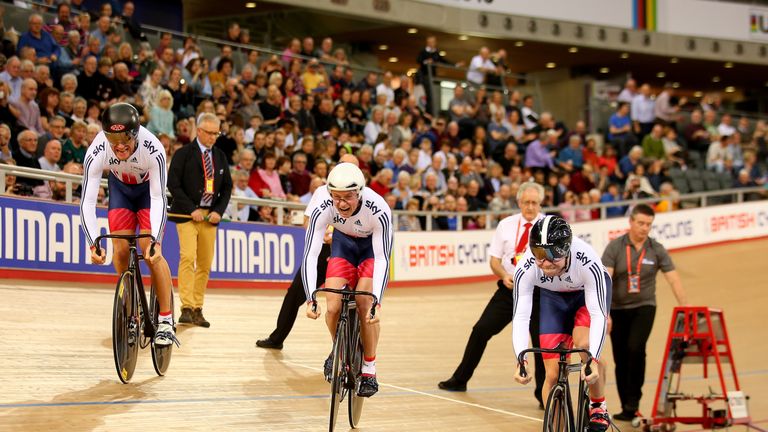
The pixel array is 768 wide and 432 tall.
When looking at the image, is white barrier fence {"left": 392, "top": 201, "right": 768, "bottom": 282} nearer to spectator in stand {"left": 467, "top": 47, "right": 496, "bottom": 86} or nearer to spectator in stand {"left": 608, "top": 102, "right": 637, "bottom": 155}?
spectator in stand {"left": 608, "top": 102, "right": 637, "bottom": 155}

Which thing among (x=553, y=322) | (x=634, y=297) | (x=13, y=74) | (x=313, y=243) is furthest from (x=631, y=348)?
(x=13, y=74)

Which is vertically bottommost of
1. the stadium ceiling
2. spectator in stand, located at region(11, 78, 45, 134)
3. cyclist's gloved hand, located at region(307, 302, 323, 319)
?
cyclist's gloved hand, located at region(307, 302, 323, 319)

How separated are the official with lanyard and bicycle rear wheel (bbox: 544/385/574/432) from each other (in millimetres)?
2450

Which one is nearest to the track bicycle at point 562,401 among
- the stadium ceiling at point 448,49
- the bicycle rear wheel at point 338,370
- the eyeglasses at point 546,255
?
the eyeglasses at point 546,255

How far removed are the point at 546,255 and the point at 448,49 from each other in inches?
722

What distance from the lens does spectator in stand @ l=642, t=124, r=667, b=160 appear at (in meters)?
20.0

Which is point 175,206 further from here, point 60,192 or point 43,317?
point 60,192

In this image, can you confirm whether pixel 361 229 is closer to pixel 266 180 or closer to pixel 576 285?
pixel 576 285

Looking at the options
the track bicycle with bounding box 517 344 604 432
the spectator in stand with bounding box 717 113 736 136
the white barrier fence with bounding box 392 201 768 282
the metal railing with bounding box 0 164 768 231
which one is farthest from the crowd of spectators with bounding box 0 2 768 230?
the track bicycle with bounding box 517 344 604 432

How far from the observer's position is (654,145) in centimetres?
2008

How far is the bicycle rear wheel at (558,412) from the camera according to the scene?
519 centimetres

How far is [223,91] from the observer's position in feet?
43.8

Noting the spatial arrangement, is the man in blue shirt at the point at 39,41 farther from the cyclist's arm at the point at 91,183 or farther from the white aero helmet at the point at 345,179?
the white aero helmet at the point at 345,179

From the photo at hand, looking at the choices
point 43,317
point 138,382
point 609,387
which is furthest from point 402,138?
point 138,382
